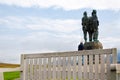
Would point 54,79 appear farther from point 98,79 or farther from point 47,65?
point 98,79

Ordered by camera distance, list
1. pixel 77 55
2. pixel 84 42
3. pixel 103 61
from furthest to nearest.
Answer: pixel 84 42, pixel 77 55, pixel 103 61

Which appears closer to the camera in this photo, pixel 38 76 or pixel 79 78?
pixel 79 78

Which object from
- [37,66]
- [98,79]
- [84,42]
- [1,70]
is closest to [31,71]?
[37,66]

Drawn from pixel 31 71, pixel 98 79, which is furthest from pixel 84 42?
pixel 98 79

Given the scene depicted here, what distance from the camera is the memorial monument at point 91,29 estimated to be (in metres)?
9.75

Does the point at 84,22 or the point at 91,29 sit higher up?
the point at 84,22

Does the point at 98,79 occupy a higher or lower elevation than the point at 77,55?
lower

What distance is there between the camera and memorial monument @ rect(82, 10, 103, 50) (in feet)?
32.0

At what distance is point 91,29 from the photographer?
984cm

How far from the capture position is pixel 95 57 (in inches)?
138

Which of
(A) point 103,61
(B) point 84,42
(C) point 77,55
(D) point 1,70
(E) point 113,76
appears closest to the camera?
(E) point 113,76

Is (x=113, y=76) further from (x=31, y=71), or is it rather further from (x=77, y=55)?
(x=31, y=71)

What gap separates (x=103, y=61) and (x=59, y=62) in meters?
0.68

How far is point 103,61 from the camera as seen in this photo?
133 inches
